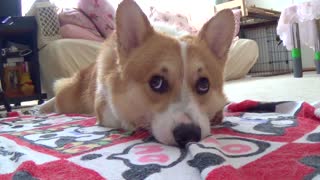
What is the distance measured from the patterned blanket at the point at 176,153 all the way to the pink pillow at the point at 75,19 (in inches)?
88.9

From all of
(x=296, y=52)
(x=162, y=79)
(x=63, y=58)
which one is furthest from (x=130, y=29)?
(x=296, y=52)

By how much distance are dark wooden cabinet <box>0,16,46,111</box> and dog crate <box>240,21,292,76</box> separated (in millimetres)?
3323

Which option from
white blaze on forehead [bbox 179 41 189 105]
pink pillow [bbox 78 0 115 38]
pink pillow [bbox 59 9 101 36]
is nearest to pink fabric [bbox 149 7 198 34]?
pink pillow [bbox 78 0 115 38]

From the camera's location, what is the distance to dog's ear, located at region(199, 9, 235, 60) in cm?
117

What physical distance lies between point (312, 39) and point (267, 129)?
332 centimetres

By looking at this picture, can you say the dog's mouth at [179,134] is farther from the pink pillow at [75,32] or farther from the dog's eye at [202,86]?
the pink pillow at [75,32]

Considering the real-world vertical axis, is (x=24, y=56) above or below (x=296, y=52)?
above

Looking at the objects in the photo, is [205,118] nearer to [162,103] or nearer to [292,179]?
[162,103]

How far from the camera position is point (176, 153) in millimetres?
810

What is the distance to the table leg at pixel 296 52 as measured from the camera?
3.79 meters

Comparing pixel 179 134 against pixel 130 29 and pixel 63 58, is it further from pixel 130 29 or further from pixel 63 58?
pixel 63 58

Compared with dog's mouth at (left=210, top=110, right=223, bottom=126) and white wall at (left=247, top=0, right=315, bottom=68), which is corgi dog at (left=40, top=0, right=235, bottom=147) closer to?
dog's mouth at (left=210, top=110, right=223, bottom=126)

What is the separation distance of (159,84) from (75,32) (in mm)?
2493

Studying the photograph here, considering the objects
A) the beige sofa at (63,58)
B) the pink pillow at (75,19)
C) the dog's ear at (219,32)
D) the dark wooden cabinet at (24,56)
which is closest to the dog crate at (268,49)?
the beige sofa at (63,58)
